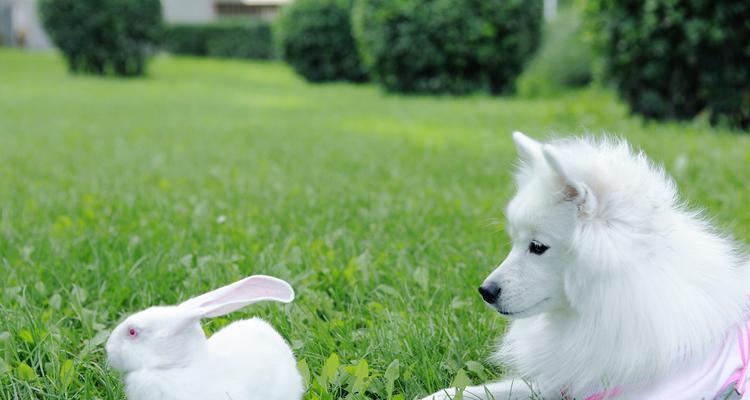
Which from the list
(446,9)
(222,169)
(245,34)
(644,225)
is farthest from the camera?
(245,34)

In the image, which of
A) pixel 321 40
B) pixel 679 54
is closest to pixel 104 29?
pixel 321 40

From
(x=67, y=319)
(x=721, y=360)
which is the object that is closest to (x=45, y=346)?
(x=67, y=319)

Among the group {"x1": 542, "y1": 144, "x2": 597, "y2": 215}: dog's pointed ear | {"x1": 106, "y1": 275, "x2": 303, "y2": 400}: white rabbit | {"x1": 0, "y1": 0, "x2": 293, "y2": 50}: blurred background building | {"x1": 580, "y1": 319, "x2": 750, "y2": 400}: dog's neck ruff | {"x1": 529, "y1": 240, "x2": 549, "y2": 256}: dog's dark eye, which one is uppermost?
{"x1": 542, "y1": 144, "x2": 597, "y2": 215}: dog's pointed ear

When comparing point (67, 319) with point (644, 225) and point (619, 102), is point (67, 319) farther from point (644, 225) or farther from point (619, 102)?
point (619, 102)

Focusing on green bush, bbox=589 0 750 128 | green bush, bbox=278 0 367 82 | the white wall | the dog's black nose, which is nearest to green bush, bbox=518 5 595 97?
green bush, bbox=278 0 367 82

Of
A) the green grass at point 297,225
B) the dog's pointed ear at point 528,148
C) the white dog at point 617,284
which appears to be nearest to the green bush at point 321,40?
the green grass at point 297,225

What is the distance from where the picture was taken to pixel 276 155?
7.09m

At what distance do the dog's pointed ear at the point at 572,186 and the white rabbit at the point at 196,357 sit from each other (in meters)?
0.74

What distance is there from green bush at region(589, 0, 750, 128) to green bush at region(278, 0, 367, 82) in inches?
418

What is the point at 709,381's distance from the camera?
194cm

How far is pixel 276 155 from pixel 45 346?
476 centimetres

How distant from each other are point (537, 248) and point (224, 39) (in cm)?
2746

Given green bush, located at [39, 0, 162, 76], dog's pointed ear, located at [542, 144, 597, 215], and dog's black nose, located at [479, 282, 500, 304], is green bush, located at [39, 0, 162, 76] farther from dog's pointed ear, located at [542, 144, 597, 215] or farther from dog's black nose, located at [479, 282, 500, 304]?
dog's pointed ear, located at [542, 144, 597, 215]

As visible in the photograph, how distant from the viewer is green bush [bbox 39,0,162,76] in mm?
18859
